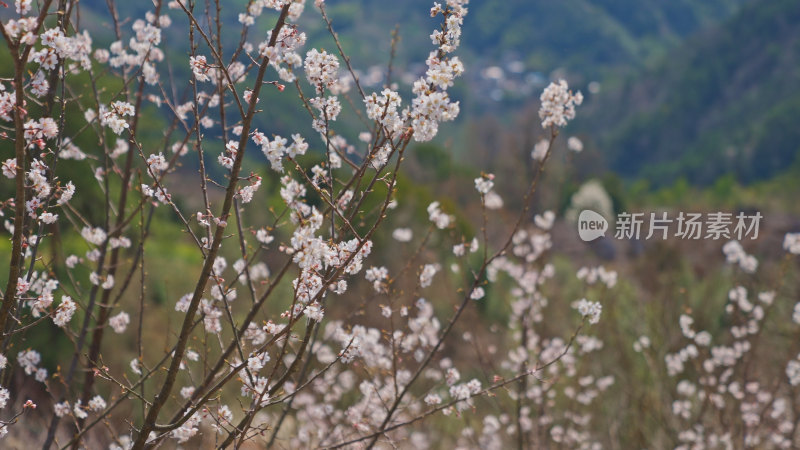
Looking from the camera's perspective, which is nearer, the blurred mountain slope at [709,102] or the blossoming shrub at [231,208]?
the blossoming shrub at [231,208]

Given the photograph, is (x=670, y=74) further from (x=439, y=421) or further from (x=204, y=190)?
(x=204, y=190)

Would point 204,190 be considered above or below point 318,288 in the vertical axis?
above

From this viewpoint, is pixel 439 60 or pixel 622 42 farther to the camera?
pixel 622 42

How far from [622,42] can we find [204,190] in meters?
169

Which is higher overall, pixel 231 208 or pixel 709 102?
pixel 709 102

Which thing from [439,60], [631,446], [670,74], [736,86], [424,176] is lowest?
[439,60]

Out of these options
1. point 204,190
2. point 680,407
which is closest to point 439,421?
point 680,407

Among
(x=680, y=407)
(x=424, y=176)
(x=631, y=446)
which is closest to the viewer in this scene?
(x=680, y=407)

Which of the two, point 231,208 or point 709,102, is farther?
point 709,102

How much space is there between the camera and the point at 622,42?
15425 centimetres

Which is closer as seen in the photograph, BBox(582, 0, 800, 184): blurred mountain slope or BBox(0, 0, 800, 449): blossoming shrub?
BBox(0, 0, 800, 449): blossoming shrub

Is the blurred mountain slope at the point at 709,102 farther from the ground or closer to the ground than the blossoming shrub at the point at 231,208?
farther from the ground

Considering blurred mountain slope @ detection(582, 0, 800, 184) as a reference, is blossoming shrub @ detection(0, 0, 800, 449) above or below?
below

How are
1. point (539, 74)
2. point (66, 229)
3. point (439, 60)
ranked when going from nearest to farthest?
point (439, 60) → point (66, 229) → point (539, 74)
